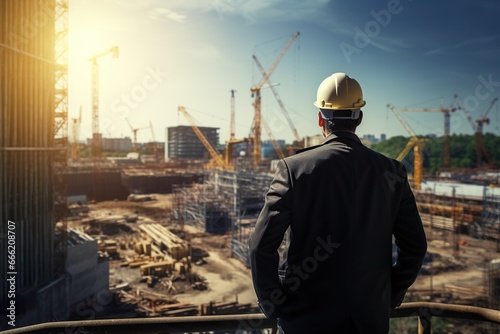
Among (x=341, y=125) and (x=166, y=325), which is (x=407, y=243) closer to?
(x=341, y=125)

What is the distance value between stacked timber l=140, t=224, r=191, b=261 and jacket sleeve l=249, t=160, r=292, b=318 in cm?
1930

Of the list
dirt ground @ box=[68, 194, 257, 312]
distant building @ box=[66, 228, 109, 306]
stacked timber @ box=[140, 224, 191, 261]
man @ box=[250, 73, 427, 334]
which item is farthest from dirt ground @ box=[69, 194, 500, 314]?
man @ box=[250, 73, 427, 334]

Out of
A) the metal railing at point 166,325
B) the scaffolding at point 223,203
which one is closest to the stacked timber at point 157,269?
the scaffolding at point 223,203

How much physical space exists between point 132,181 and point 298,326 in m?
48.2

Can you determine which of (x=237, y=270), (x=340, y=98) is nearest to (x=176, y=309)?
(x=237, y=270)

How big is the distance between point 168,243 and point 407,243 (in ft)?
66.9

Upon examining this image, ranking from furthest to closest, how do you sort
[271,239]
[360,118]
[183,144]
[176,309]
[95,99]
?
[183,144], [95,99], [176,309], [360,118], [271,239]

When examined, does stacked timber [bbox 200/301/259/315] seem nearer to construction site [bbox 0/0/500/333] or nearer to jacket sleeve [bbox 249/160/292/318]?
construction site [bbox 0/0/500/333]

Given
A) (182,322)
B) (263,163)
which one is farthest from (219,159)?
(182,322)

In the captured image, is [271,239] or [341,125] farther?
[341,125]

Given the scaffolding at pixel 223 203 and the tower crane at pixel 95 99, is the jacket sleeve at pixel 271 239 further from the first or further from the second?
the tower crane at pixel 95 99

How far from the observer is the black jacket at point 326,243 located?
151 centimetres

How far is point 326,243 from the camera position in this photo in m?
1.53

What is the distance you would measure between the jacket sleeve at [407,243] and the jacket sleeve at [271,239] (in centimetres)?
61
